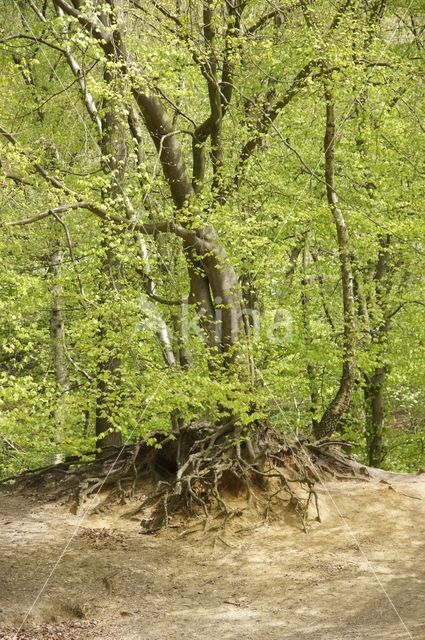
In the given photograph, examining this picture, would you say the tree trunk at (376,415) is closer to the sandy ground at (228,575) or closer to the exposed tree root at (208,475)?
the exposed tree root at (208,475)

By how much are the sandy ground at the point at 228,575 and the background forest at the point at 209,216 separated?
1.50 m

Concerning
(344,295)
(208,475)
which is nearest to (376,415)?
(344,295)

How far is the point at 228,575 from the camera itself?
9.93m

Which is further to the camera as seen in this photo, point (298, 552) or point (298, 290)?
point (298, 290)

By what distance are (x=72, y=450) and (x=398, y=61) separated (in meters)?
7.57

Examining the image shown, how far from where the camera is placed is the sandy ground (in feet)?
27.6

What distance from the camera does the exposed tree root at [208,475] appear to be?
37.5 ft

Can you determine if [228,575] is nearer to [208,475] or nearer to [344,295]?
[208,475]

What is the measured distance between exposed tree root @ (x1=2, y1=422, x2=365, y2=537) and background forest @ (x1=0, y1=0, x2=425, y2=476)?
16.0 inches

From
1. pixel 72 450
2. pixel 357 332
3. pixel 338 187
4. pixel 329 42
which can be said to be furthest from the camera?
pixel 338 187

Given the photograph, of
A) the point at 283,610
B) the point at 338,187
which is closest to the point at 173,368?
the point at 283,610

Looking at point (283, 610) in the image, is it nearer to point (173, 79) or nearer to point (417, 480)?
point (417, 480)

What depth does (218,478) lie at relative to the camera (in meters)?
11.5

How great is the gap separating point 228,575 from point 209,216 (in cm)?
467
